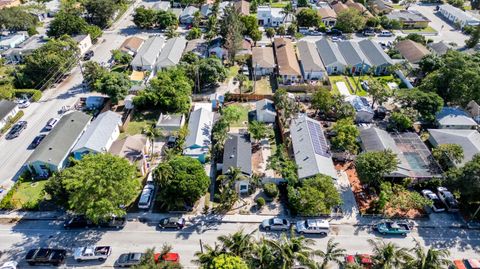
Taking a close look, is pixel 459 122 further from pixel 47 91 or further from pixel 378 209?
pixel 47 91

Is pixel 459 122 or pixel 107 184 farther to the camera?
pixel 459 122

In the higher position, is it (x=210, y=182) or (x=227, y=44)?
(x=227, y=44)

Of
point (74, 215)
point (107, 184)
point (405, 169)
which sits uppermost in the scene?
point (107, 184)

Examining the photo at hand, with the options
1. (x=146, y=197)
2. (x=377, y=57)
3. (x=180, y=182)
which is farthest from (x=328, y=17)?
(x=146, y=197)

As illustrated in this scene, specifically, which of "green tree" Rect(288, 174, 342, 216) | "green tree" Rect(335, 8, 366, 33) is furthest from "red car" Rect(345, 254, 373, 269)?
"green tree" Rect(335, 8, 366, 33)

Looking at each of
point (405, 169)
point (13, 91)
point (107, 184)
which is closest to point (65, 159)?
point (107, 184)

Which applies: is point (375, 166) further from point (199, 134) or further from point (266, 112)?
point (199, 134)
